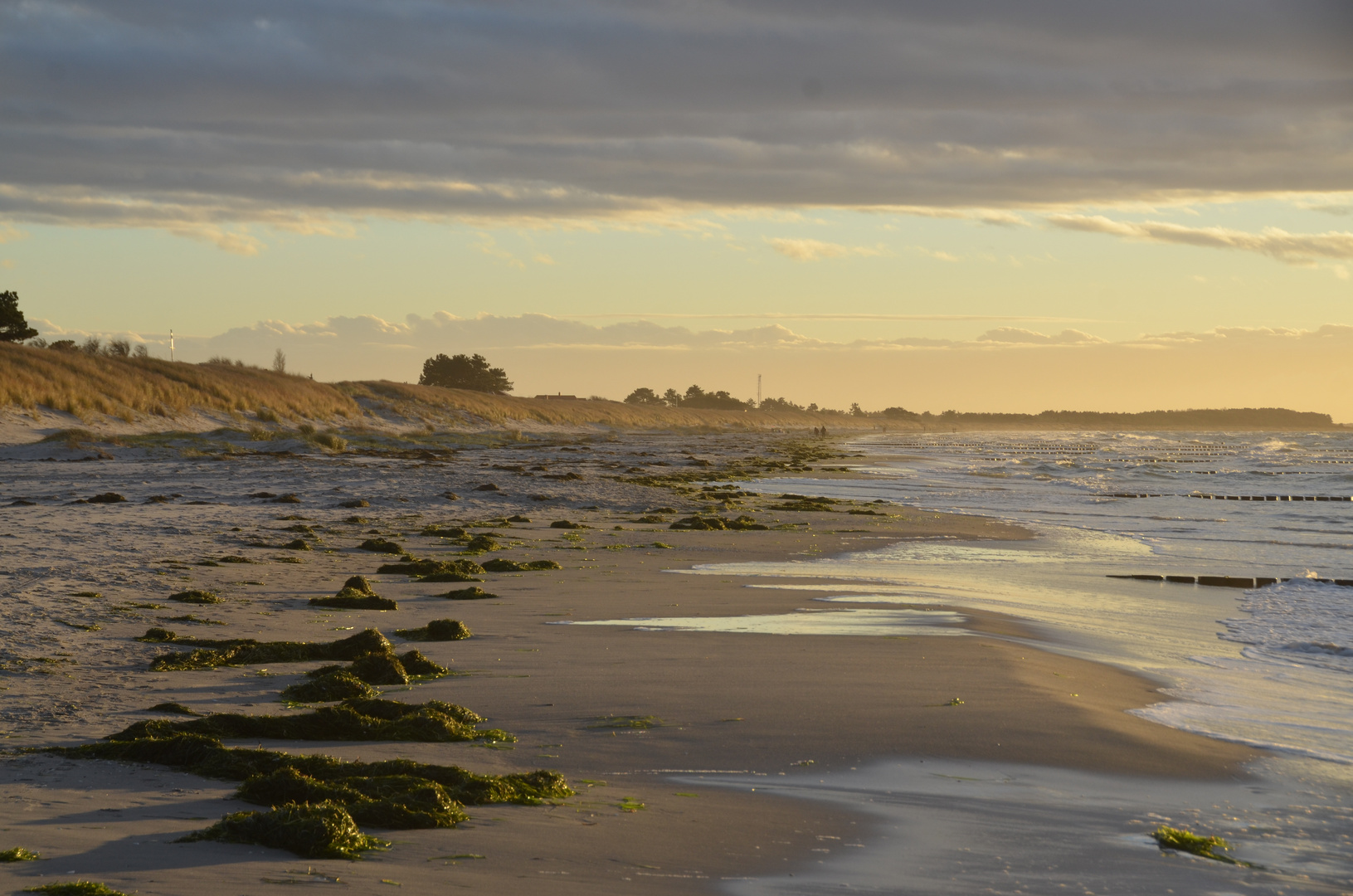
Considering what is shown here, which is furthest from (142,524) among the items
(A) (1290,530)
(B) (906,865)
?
(A) (1290,530)

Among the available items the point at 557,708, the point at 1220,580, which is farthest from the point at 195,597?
the point at 1220,580

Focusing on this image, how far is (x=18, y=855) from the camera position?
357 centimetres

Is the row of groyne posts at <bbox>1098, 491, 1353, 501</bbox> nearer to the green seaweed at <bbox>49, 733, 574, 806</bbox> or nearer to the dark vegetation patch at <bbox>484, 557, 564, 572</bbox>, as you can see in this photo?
the dark vegetation patch at <bbox>484, 557, 564, 572</bbox>

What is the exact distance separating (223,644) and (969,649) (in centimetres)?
512

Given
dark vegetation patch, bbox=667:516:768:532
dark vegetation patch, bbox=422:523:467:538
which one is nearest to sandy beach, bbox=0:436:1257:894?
dark vegetation patch, bbox=422:523:467:538

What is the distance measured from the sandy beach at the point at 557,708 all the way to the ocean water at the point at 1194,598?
0.41 m

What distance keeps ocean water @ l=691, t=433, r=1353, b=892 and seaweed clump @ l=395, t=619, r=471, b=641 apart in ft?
12.2

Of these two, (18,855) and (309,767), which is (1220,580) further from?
(18,855)

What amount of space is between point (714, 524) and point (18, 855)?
14515 mm

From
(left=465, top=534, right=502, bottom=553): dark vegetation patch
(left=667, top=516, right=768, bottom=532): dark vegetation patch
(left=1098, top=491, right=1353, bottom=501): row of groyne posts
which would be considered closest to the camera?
(left=465, top=534, right=502, bottom=553): dark vegetation patch

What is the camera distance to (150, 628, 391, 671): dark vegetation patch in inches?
271

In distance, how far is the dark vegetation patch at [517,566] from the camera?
39.5ft

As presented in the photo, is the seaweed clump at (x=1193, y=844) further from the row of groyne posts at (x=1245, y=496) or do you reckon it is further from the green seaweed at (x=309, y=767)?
the row of groyne posts at (x=1245, y=496)

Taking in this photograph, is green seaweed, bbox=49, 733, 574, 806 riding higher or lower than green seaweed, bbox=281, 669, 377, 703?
higher
